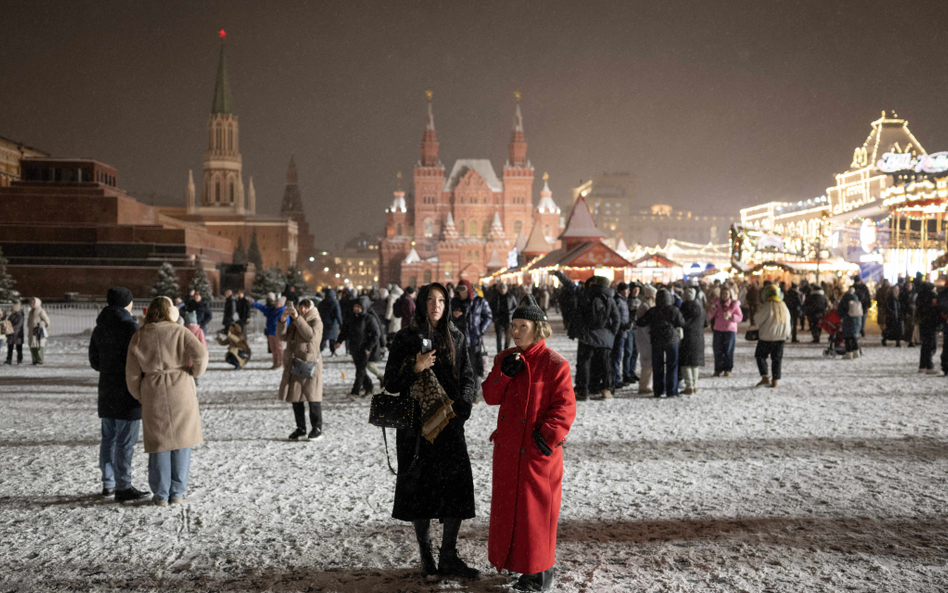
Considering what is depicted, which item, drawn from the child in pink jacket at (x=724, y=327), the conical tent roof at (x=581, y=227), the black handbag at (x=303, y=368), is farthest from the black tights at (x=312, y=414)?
the conical tent roof at (x=581, y=227)

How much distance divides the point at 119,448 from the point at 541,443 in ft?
11.0

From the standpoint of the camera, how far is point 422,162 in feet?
324

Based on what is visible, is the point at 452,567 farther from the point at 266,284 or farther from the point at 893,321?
the point at 266,284

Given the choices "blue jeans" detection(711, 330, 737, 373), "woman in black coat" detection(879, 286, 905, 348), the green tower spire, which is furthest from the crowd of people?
the green tower spire

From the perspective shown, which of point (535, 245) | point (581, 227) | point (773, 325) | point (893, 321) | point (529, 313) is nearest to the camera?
point (529, 313)

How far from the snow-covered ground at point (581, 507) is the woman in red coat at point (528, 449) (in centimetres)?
43

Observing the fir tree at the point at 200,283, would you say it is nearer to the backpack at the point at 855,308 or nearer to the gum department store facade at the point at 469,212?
the backpack at the point at 855,308

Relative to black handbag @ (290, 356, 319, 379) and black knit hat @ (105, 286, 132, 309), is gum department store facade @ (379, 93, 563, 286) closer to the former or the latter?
black handbag @ (290, 356, 319, 379)

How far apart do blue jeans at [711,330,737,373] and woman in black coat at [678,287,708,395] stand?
6.30 ft

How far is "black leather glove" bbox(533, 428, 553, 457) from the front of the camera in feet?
10.6

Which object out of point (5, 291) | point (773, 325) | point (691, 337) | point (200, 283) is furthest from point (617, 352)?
point (200, 283)

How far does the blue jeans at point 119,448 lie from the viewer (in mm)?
5125

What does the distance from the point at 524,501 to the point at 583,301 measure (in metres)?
6.12

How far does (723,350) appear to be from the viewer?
11.9 metres
